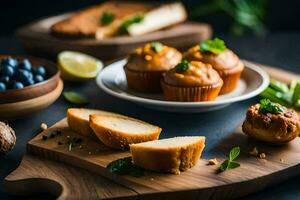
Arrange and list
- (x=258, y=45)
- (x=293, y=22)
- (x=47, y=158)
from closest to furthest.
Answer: (x=47, y=158) → (x=258, y=45) → (x=293, y=22)

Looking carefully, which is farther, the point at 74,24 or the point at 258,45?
the point at 258,45

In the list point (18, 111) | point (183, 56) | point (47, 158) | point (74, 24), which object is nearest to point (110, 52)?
point (74, 24)

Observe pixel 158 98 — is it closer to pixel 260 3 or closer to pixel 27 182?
pixel 27 182

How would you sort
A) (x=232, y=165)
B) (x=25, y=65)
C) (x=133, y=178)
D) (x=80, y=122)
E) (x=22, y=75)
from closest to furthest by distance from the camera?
(x=133, y=178), (x=232, y=165), (x=80, y=122), (x=22, y=75), (x=25, y=65)

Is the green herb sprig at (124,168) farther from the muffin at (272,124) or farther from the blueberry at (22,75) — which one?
the blueberry at (22,75)

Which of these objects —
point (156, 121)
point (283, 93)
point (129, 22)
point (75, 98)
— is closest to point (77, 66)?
point (75, 98)

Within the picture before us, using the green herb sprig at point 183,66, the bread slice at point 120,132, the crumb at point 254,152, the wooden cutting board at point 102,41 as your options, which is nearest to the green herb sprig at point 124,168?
the bread slice at point 120,132

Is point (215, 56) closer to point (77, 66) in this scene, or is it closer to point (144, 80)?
point (144, 80)
